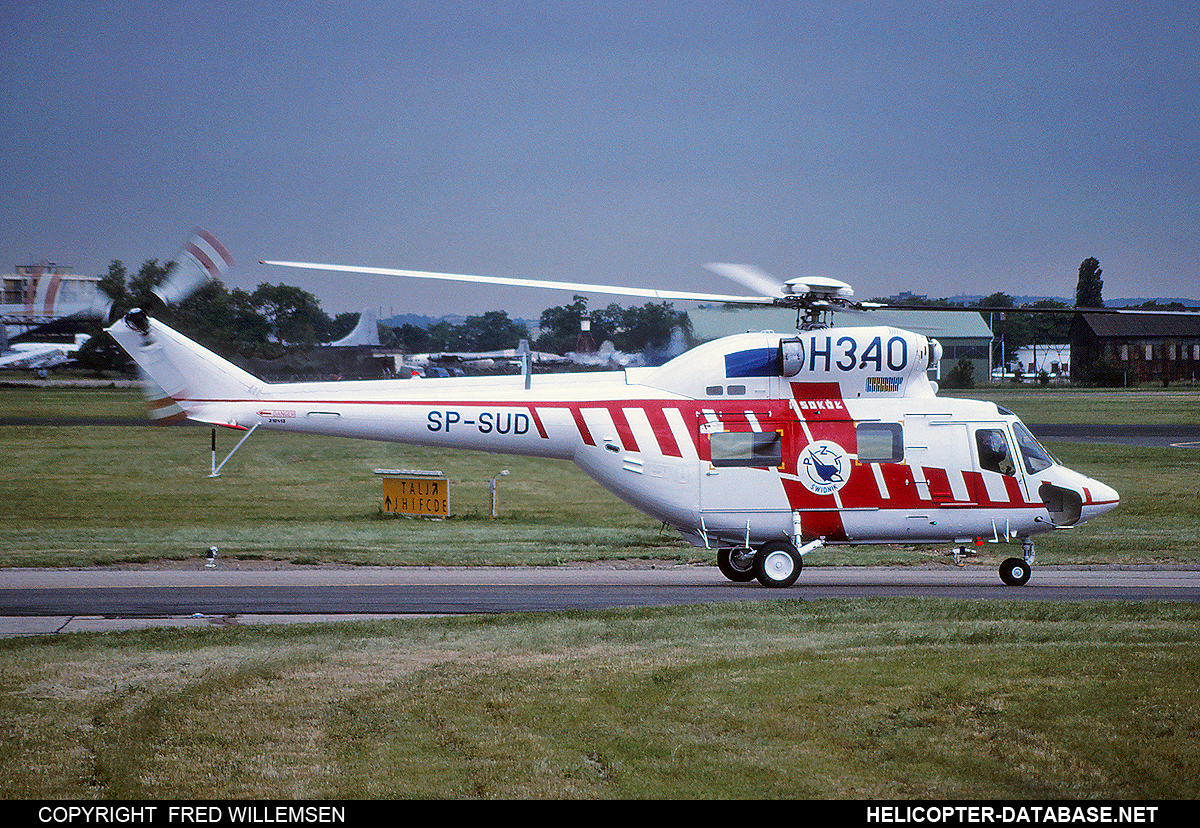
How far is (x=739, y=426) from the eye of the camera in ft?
47.9

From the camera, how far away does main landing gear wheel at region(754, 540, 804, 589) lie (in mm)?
14695

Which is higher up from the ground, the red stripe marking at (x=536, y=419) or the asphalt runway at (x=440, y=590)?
the red stripe marking at (x=536, y=419)

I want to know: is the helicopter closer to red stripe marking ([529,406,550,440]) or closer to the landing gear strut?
red stripe marking ([529,406,550,440])

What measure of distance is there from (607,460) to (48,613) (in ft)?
24.6

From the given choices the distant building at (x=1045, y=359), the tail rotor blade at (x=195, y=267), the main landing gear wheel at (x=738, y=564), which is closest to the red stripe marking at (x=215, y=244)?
the tail rotor blade at (x=195, y=267)

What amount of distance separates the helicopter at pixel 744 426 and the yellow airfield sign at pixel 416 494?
8.73m

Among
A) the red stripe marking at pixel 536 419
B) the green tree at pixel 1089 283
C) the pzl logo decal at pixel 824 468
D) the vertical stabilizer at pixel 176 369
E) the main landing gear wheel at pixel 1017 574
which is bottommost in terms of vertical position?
the main landing gear wheel at pixel 1017 574

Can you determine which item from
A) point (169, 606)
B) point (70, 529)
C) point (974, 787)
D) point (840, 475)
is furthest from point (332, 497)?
point (974, 787)

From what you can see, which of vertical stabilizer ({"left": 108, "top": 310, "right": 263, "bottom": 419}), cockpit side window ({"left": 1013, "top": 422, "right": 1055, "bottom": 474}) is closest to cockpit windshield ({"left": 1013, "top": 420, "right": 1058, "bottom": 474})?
cockpit side window ({"left": 1013, "top": 422, "right": 1055, "bottom": 474})

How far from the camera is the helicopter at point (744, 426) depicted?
1459 cm

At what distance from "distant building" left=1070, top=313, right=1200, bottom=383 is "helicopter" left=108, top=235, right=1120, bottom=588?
27644 millimetres

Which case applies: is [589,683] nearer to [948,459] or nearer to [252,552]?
[948,459]

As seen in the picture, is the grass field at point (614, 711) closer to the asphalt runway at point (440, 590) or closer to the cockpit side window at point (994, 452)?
the asphalt runway at point (440, 590)

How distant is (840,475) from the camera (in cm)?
1466
